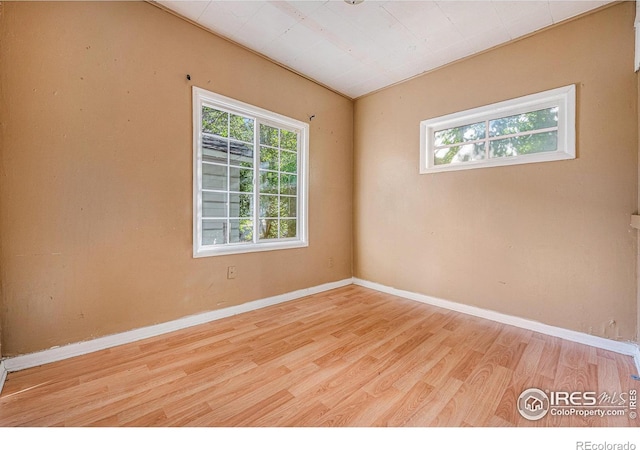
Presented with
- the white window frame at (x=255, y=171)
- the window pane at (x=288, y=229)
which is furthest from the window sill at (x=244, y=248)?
the window pane at (x=288, y=229)

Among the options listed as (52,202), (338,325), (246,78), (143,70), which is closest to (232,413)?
(338,325)

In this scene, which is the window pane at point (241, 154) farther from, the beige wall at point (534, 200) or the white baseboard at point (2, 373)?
the white baseboard at point (2, 373)

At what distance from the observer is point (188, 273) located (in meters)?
2.37

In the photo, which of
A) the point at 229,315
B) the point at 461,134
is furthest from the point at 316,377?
the point at 461,134

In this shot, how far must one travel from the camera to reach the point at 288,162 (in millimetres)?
3223

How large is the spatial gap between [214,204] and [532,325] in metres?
3.16

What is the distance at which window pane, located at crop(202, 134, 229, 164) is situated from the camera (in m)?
2.50

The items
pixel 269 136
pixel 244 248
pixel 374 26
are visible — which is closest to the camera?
pixel 374 26

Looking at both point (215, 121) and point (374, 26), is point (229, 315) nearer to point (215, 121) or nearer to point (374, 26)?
point (215, 121)

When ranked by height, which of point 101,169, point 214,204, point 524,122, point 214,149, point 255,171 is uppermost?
point 524,122

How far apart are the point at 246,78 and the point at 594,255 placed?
352cm

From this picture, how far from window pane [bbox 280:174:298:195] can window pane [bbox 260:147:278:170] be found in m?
0.17

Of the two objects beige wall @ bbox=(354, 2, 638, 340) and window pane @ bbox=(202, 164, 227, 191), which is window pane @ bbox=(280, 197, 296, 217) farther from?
beige wall @ bbox=(354, 2, 638, 340)
